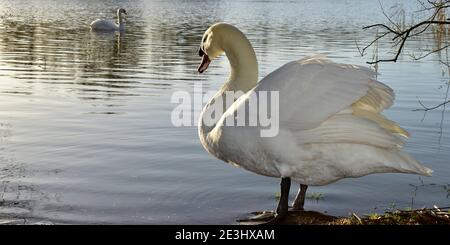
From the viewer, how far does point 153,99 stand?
16.0 metres

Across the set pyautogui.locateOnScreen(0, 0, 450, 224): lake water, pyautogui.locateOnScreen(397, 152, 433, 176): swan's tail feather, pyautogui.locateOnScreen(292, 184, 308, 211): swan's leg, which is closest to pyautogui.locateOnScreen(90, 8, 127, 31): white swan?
pyautogui.locateOnScreen(0, 0, 450, 224): lake water

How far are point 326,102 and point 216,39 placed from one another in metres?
2.07

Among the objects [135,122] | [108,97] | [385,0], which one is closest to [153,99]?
[108,97]

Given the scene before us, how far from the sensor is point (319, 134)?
6246mm

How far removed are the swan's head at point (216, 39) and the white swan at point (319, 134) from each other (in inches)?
49.9

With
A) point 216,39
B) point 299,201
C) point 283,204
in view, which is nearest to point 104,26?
point 216,39

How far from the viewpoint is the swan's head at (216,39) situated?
7695 mm

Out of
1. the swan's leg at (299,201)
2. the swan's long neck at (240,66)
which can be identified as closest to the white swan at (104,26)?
the swan's long neck at (240,66)

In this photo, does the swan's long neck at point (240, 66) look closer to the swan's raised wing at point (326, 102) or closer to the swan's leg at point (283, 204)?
the swan's raised wing at point (326, 102)

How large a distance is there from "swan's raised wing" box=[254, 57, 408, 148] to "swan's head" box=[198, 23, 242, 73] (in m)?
1.28

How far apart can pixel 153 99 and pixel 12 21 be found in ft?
105

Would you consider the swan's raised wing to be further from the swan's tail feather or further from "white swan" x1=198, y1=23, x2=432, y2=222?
the swan's tail feather

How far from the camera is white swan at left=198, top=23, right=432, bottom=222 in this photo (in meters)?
6.24
